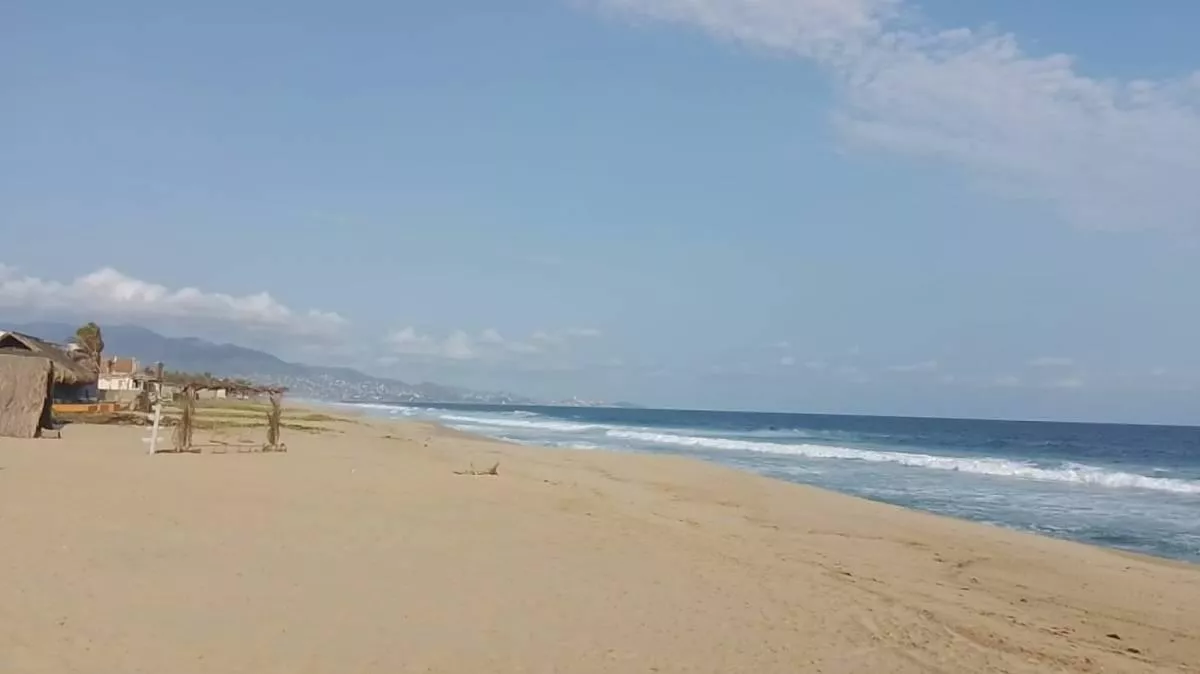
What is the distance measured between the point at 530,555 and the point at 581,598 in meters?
1.86

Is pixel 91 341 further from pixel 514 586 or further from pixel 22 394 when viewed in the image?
pixel 514 586

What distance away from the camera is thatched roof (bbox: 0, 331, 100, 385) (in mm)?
25844

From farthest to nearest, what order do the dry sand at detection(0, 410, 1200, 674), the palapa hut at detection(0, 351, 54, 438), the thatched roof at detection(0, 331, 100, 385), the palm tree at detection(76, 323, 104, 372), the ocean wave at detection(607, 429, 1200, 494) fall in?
the palm tree at detection(76, 323, 104, 372) → the ocean wave at detection(607, 429, 1200, 494) → the thatched roof at detection(0, 331, 100, 385) → the palapa hut at detection(0, 351, 54, 438) → the dry sand at detection(0, 410, 1200, 674)

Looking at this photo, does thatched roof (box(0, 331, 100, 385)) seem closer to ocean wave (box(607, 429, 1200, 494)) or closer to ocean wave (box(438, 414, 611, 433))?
ocean wave (box(607, 429, 1200, 494))

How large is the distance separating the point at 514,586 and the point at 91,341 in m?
36.9

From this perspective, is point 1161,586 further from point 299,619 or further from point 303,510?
point 303,510

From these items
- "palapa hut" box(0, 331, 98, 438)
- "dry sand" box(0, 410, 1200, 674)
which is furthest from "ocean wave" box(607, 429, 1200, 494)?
"palapa hut" box(0, 331, 98, 438)

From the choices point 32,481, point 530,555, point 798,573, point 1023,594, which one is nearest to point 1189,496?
point 1023,594

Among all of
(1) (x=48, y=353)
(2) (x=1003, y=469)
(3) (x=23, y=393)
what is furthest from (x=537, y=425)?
(3) (x=23, y=393)

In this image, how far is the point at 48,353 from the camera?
28.1 metres

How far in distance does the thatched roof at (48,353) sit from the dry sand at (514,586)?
40.0 ft

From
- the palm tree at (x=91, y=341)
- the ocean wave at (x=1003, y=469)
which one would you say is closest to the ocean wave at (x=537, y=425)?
the ocean wave at (x=1003, y=469)

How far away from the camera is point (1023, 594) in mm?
9578

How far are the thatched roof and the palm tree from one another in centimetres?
619
